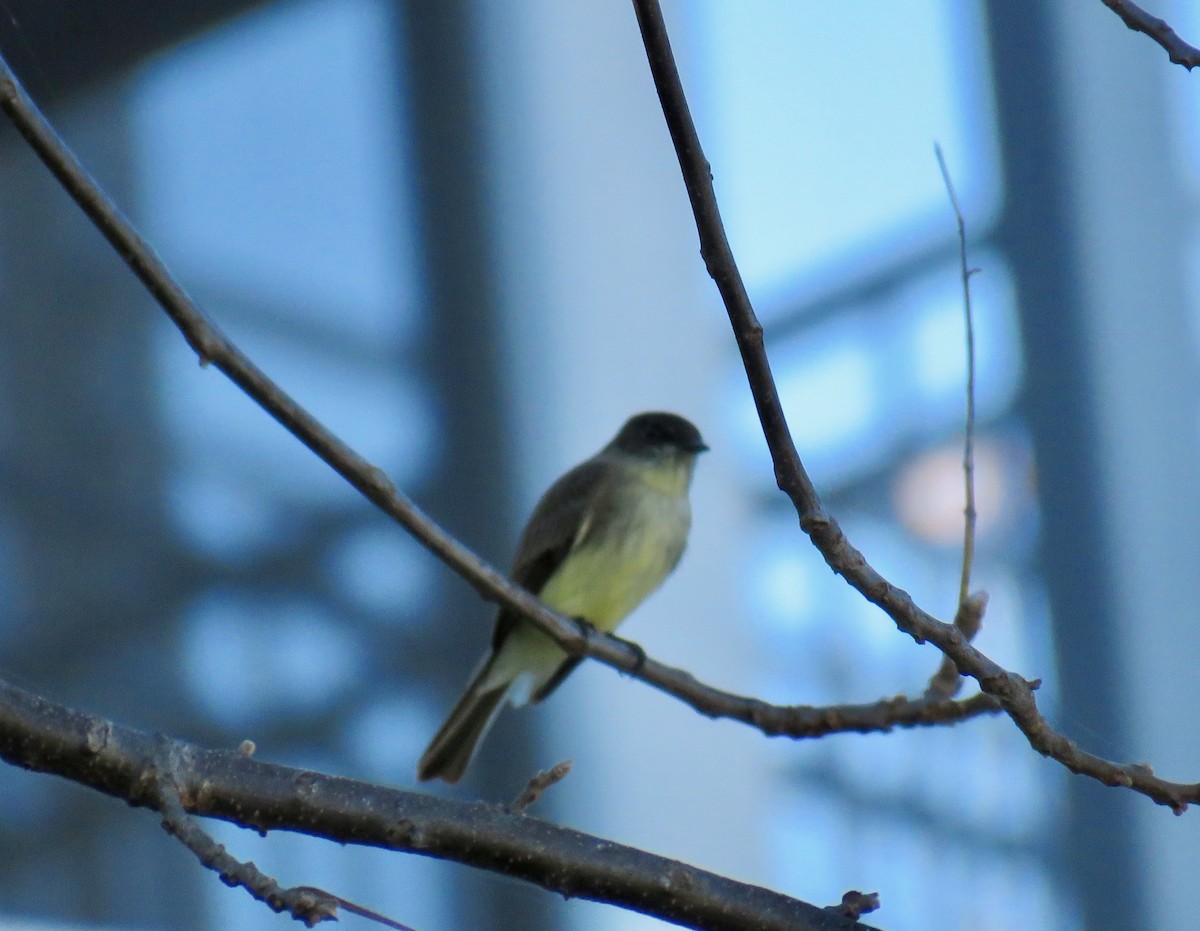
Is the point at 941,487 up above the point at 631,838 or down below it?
above

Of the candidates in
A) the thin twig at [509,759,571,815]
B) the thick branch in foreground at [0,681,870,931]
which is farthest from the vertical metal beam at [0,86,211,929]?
the thick branch in foreground at [0,681,870,931]

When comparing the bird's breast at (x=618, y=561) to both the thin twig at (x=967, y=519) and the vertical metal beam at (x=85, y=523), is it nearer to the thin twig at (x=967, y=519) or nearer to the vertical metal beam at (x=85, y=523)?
the thin twig at (x=967, y=519)

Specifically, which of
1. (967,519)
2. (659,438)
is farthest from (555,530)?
(967,519)

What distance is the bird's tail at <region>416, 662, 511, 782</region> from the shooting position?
2820 mm

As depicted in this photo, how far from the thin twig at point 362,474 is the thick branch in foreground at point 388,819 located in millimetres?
299

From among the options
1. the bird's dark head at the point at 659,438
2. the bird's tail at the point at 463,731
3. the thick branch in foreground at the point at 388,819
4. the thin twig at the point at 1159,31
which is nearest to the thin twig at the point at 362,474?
the thick branch in foreground at the point at 388,819

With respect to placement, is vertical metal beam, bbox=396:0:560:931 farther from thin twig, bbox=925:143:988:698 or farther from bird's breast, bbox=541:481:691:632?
thin twig, bbox=925:143:988:698

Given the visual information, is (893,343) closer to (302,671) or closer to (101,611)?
(302,671)

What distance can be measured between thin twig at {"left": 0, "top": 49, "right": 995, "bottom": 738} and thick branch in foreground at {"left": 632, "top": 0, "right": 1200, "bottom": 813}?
376 mm

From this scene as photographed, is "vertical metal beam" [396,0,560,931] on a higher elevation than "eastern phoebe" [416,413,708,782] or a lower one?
higher

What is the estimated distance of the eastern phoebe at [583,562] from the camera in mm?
3021

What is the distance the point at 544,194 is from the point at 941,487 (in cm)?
195

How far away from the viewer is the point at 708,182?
107 centimetres

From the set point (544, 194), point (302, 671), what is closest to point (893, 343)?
point (544, 194)
